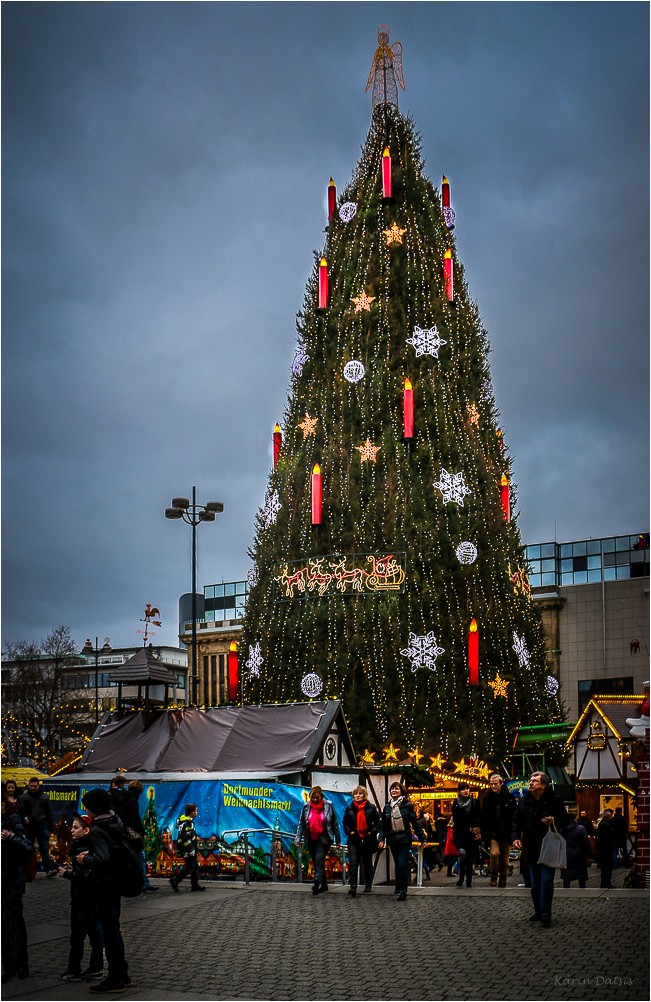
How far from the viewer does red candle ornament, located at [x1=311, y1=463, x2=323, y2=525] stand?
33.7 metres

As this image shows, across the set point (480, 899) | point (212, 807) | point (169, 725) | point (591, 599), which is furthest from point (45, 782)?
point (591, 599)

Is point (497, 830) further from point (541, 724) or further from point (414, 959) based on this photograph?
point (541, 724)

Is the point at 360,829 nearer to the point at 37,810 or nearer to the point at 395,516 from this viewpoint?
the point at 37,810

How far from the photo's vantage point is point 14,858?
10875 millimetres

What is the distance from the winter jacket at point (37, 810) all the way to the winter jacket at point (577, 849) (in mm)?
8344

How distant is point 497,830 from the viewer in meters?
16.4

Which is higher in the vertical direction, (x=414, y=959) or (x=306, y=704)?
(x=306, y=704)

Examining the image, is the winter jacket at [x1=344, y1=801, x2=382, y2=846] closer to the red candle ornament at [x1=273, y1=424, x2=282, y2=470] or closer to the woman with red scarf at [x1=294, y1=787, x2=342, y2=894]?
the woman with red scarf at [x1=294, y1=787, x2=342, y2=894]

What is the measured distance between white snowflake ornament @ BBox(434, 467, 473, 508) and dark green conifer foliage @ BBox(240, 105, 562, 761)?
0.11 m

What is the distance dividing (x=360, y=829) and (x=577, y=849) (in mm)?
3289

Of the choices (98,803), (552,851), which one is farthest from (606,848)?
(98,803)

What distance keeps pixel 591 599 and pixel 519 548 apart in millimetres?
28642

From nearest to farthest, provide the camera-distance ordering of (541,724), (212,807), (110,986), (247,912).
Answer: (110,986) < (247,912) < (212,807) < (541,724)

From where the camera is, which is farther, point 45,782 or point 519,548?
point 519,548
